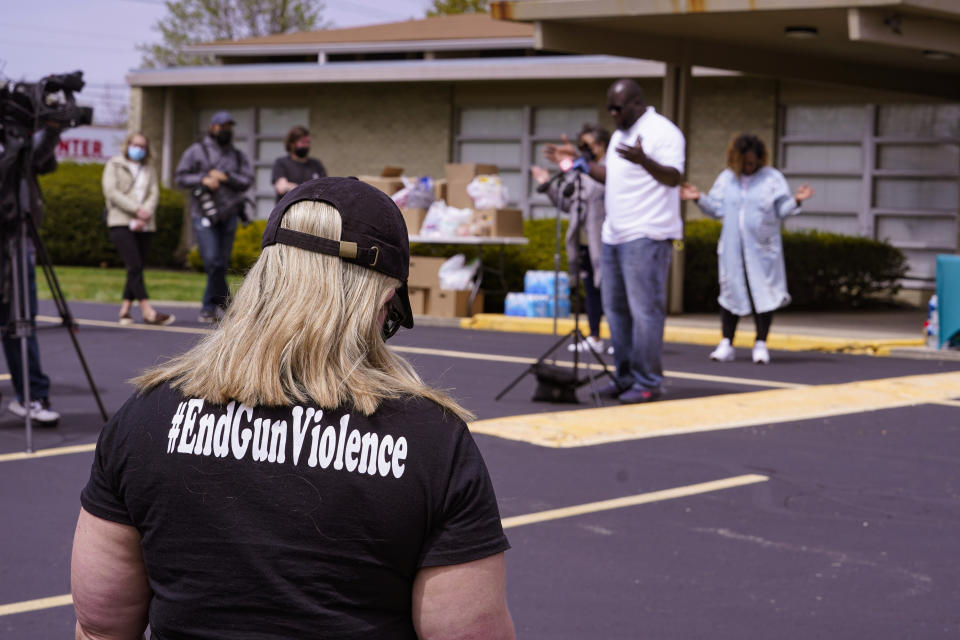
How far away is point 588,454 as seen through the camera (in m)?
7.56

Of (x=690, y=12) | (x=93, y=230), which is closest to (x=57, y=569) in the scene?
(x=690, y=12)

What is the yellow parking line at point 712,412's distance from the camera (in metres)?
8.11

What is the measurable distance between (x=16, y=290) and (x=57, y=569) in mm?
2713

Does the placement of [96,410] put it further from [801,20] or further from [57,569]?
[801,20]

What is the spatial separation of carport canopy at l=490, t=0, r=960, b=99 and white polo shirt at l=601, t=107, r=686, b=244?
432cm

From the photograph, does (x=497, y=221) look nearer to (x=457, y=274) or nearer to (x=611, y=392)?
(x=457, y=274)

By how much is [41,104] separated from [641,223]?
3944 millimetres

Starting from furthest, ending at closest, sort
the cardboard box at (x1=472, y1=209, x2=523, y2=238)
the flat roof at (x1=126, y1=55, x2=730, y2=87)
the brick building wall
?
the flat roof at (x1=126, y1=55, x2=730, y2=87) → the brick building wall → the cardboard box at (x1=472, y1=209, x2=523, y2=238)

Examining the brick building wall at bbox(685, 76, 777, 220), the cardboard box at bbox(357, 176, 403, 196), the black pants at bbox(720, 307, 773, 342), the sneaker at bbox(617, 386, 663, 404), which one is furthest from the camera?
the brick building wall at bbox(685, 76, 777, 220)

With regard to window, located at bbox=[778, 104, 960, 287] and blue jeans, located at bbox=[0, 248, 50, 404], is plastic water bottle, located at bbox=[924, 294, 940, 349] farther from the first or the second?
blue jeans, located at bbox=[0, 248, 50, 404]

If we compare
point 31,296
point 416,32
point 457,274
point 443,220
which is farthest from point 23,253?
point 416,32

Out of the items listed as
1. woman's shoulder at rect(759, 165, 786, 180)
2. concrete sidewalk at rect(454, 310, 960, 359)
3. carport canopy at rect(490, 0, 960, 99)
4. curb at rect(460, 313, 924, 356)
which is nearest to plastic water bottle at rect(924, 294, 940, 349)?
concrete sidewalk at rect(454, 310, 960, 359)

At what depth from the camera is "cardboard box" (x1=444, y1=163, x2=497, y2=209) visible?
17.0 m

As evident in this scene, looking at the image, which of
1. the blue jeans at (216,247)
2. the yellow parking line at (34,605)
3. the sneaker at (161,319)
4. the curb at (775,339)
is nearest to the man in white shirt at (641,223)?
the curb at (775,339)
